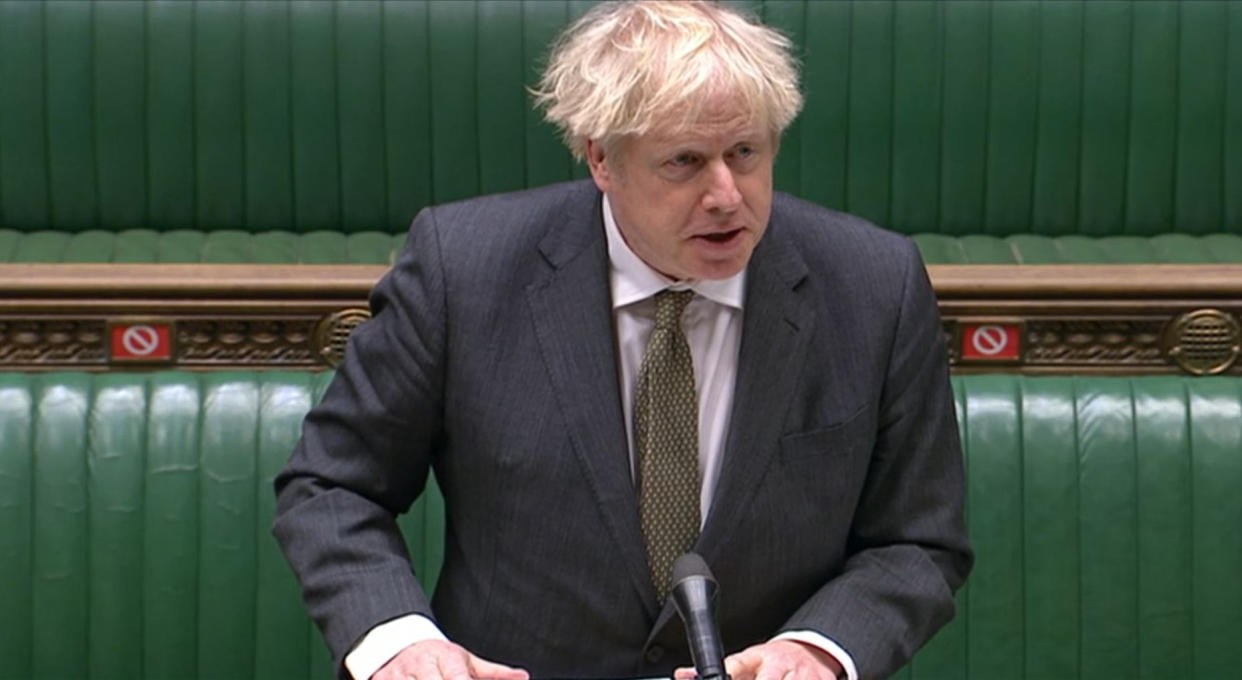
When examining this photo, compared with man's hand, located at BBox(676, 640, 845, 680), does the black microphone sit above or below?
above

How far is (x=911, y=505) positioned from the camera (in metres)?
1.68

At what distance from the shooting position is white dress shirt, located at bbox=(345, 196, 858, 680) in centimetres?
166

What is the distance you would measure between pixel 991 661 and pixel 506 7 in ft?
3.82

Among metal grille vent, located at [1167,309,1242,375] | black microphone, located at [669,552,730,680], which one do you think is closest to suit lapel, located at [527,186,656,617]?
black microphone, located at [669,552,730,680]

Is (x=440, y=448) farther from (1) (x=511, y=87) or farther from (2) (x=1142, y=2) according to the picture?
(2) (x=1142, y=2)

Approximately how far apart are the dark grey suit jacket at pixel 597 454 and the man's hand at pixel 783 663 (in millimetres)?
31

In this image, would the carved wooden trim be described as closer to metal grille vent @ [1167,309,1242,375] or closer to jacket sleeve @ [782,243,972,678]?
metal grille vent @ [1167,309,1242,375]

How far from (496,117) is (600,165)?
1478mm

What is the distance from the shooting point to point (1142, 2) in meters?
3.10

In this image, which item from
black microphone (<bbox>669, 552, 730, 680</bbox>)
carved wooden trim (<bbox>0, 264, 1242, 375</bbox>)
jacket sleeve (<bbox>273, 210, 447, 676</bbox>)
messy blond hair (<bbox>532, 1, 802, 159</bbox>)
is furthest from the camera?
carved wooden trim (<bbox>0, 264, 1242, 375</bbox>)

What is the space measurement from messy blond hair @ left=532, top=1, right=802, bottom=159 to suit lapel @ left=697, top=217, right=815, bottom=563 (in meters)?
0.16

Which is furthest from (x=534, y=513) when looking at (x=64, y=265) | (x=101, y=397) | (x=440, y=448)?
(x=64, y=265)

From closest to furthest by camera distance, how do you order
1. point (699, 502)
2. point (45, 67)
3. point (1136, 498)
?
point (699, 502), point (1136, 498), point (45, 67)

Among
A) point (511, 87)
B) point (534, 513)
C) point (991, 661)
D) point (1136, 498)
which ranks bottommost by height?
point (991, 661)
